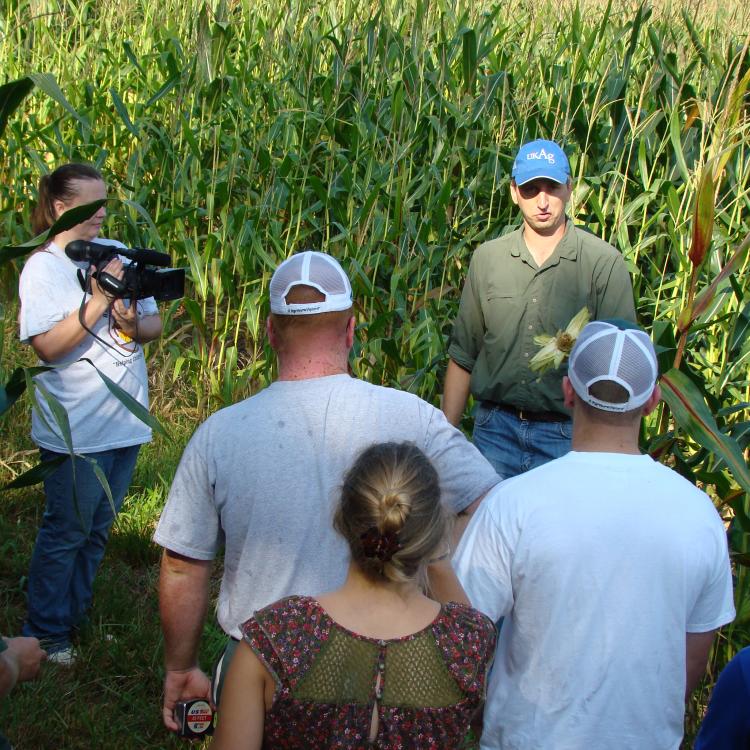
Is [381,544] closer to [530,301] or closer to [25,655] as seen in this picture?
[25,655]

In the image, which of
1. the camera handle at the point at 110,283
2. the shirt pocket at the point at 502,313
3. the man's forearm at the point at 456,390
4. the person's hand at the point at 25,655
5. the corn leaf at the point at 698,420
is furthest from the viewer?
the man's forearm at the point at 456,390

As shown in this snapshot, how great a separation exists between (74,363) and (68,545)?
694mm

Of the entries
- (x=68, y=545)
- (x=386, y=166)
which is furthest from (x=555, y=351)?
(x=386, y=166)

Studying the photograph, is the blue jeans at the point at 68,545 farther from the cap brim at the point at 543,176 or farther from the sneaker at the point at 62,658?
the cap brim at the point at 543,176

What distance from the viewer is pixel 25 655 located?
88.4 inches

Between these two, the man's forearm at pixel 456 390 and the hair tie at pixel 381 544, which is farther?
the man's forearm at pixel 456 390

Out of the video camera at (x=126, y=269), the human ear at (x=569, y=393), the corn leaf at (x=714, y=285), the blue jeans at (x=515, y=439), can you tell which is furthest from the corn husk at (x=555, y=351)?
the video camera at (x=126, y=269)

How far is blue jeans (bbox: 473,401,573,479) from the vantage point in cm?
405

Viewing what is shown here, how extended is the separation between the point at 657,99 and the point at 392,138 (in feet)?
5.31

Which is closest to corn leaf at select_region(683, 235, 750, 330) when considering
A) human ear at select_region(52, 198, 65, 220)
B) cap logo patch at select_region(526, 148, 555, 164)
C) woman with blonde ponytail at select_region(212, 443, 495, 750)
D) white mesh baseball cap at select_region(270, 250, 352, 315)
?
cap logo patch at select_region(526, 148, 555, 164)

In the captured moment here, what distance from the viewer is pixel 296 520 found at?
2.43m

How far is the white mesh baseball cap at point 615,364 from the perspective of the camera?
2.38 metres

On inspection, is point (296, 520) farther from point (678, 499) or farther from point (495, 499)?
point (678, 499)

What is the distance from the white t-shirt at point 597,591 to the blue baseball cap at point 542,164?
6.62 ft
